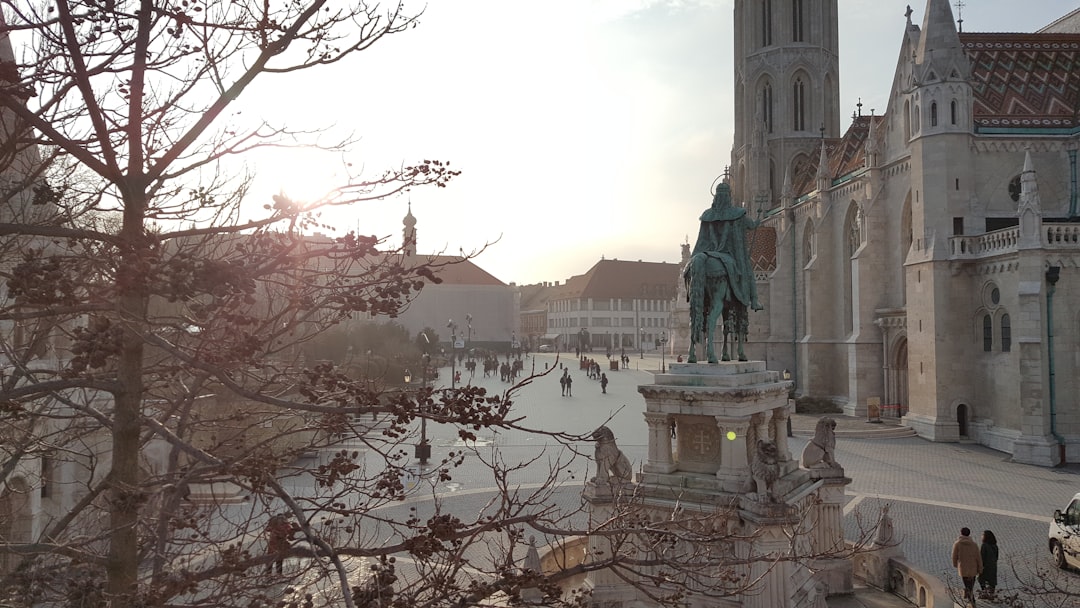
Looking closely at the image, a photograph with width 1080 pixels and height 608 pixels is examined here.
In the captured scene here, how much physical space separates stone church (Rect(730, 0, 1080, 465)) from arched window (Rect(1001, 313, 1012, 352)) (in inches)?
1.5

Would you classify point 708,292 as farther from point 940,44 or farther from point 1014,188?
point 940,44

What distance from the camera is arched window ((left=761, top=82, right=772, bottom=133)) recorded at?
158ft

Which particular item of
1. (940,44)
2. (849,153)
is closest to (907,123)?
(940,44)

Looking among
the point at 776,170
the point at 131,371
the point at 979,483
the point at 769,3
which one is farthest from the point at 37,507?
the point at 769,3

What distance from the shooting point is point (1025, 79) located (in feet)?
91.8

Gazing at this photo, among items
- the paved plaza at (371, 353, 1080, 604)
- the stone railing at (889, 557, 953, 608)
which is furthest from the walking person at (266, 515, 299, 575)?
the stone railing at (889, 557, 953, 608)

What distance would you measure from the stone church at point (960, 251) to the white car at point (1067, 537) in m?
10.4

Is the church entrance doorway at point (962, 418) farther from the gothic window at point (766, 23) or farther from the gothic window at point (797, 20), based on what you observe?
the gothic window at point (766, 23)

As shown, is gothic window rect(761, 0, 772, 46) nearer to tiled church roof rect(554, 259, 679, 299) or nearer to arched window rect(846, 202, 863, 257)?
arched window rect(846, 202, 863, 257)

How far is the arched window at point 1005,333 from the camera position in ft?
75.5

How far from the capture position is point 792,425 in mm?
28234

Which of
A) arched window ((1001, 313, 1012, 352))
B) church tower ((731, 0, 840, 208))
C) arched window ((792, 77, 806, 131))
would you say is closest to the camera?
arched window ((1001, 313, 1012, 352))

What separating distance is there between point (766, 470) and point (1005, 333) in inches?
750

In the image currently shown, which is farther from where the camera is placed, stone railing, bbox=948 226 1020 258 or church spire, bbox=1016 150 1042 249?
stone railing, bbox=948 226 1020 258
